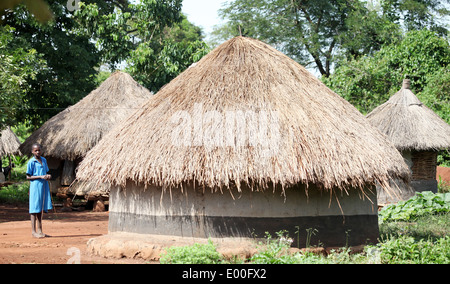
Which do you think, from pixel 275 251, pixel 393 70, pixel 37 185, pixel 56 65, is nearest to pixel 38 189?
pixel 37 185

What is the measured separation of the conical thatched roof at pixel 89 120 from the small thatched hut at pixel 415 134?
23.0 ft

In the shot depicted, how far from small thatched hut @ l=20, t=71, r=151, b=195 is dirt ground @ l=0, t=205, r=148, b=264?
1.73 m

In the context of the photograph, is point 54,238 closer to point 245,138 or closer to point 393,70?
point 245,138

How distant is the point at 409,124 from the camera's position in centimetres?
1438

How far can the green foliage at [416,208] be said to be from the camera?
11.6 meters

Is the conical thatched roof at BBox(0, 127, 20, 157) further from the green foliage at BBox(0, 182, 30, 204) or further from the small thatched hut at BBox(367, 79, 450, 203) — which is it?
the small thatched hut at BBox(367, 79, 450, 203)

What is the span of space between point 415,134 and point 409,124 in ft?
1.37

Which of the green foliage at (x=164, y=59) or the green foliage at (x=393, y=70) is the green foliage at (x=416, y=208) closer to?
the green foliage at (x=393, y=70)

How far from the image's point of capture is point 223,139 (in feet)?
22.5

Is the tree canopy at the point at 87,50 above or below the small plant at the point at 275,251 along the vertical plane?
above

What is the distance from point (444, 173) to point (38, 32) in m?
14.3

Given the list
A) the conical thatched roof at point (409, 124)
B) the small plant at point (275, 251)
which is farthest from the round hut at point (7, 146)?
the small plant at point (275, 251)

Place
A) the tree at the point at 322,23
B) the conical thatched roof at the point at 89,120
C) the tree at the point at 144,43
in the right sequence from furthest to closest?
the tree at the point at 322,23 → the tree at the point at 144,43 → the conical thatched roof at the point at 89,120
